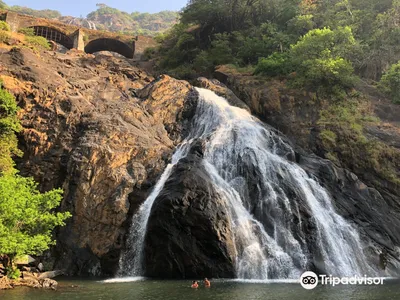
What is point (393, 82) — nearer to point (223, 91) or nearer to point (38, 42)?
point (223, 91)

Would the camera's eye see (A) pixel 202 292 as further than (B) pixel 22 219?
No

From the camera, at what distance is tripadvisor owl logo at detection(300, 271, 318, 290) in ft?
50.2

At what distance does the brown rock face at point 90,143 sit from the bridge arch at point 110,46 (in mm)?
23761

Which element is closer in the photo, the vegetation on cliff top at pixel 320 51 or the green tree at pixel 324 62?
the vegetation on cliff top at pixel 320 51

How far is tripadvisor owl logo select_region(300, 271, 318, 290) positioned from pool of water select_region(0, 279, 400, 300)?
33 centimetres

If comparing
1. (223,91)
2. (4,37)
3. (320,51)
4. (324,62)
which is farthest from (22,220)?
(320,51)

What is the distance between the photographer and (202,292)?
13.7 metres

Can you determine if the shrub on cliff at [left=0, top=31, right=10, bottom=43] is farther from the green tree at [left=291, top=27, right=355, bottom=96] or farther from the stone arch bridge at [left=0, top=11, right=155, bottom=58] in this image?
the green tree at [left=291, top=27, right=355, bottom=96]

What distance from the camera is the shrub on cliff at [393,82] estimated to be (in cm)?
3288

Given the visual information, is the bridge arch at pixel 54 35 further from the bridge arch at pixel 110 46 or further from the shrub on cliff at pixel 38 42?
the shrub on cliff at pixel 38 42

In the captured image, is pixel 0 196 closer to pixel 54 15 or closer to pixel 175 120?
pixel 175 120

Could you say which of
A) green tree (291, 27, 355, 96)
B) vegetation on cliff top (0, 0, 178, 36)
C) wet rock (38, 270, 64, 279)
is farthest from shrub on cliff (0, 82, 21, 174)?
vegetation on cliff top (0, 0, 178, 36)

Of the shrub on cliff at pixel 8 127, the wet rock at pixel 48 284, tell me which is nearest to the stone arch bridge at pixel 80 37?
the shrub on cliff at pixel 8 127

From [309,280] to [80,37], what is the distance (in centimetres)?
4489
